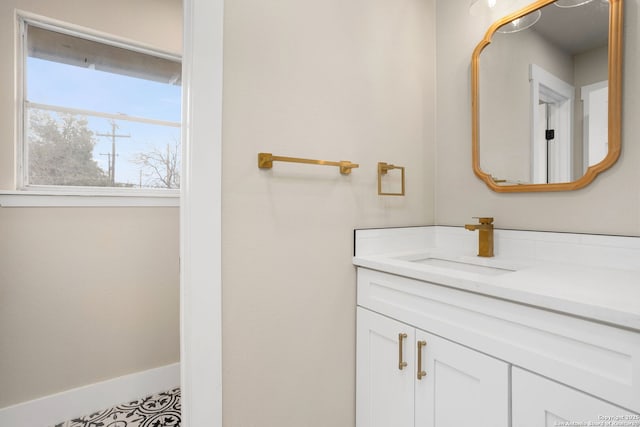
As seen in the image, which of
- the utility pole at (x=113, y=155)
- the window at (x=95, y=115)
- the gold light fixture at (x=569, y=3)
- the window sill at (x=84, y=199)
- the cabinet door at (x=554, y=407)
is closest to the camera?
the cabinet door at (x=554, y=407)

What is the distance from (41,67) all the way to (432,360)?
2253 millimetres

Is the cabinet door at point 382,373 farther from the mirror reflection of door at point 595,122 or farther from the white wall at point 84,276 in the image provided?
the white wall at point 84,276

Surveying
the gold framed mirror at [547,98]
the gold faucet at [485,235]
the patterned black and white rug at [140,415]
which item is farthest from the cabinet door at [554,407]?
the patterned black and white rug at [140,415]

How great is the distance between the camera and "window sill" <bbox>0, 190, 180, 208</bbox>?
1.49 meters

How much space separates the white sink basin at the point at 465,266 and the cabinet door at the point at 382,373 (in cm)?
35

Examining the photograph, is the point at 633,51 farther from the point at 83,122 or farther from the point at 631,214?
the point at 83,122

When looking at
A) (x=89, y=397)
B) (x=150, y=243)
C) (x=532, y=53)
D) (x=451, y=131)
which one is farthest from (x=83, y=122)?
(x=532, y=53)

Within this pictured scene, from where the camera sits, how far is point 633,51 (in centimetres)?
101

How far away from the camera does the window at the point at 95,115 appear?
5.29ft

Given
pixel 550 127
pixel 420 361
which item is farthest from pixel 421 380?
pixel 550 127

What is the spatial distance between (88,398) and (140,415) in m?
0.29

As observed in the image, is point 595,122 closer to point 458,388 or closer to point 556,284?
point 556,284

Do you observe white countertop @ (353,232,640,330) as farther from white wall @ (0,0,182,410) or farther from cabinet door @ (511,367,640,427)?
white wall @ (0,0,182,410)

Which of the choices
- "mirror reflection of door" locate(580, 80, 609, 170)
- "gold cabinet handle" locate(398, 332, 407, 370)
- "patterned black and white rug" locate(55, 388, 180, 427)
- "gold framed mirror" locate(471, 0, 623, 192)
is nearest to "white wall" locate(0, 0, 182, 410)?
"patterned black and white rug" locate(55, 388, 180, 427)
